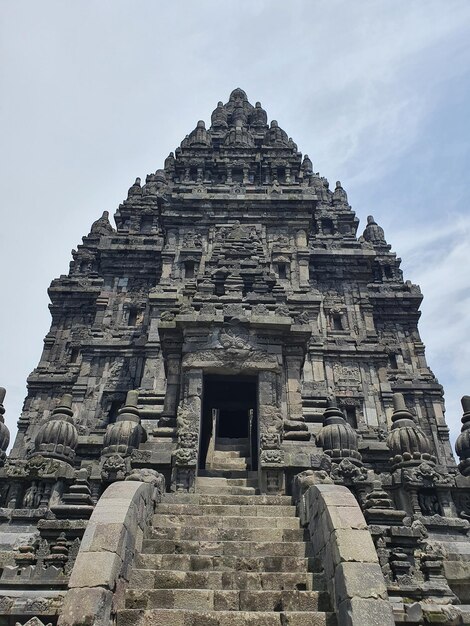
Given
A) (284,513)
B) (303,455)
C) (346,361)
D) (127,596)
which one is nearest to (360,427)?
(346,361)

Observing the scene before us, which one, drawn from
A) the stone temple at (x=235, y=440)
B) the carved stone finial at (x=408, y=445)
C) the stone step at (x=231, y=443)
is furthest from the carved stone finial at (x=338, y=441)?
the stone step at (x=231, y=443)

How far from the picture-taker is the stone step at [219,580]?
6926 millimetres

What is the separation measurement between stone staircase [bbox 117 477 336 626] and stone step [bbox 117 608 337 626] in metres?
0.01

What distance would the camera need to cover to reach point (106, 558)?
618cm

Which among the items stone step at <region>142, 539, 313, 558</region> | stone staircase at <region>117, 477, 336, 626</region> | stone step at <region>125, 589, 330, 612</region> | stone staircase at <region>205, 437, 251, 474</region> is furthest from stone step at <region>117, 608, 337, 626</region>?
stone staircase at <region>205, 437, 251, 474</region>

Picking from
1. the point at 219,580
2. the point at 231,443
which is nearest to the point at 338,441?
the point at 231,443

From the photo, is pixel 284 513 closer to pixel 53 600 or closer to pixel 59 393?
pixel 53 600

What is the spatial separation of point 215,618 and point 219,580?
837 mm

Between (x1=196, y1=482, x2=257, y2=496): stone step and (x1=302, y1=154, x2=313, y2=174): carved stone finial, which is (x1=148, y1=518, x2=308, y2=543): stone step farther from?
(x1=302, y1=154, x2=313, y2=174): carved stone finial

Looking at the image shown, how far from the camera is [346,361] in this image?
934 inches

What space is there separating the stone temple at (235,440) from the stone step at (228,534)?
1.3 inches

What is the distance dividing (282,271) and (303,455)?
1469 cm

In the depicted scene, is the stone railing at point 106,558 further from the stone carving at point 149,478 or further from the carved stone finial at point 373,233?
the carved stone finial at point 373,233

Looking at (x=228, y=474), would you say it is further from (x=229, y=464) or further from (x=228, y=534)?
(x=228, y=534)
